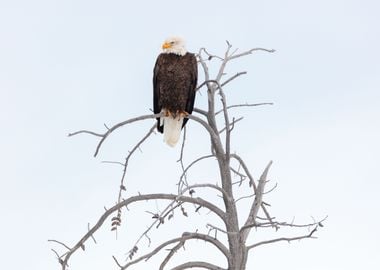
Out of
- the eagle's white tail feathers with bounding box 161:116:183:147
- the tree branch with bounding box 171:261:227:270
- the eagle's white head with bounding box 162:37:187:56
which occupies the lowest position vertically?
the tree branch with bounding box 171:261:227:270

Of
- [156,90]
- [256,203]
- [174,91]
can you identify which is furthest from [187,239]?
[156,90]

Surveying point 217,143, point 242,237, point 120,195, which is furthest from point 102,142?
point 242,237

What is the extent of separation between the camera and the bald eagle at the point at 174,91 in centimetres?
995

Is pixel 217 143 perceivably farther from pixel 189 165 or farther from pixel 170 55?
pixel 170 55

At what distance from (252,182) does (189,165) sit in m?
0.94

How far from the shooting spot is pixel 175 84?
395 inches

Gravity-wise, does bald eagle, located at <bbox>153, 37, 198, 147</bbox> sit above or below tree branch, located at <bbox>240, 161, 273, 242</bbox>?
above

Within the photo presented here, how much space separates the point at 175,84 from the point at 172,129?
61 centimetres

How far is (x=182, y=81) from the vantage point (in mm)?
10031

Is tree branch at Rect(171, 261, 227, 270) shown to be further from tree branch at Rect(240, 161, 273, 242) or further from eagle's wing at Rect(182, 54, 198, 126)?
eagle's wing at Rect(182, 54, 198, 126)

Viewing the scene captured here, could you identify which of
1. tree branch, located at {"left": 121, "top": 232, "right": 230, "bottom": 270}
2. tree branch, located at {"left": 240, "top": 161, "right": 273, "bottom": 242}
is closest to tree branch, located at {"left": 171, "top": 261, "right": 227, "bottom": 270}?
tree branch, located at {"left": 121, "top": 232, "right": 230, "bottom": 270}

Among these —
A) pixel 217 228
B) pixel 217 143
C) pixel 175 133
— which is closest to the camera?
pixel 217 228

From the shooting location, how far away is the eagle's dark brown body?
9.97 m

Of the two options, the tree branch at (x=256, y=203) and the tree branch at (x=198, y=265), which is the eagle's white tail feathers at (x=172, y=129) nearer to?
the tree branch at (x=256, y=203)
